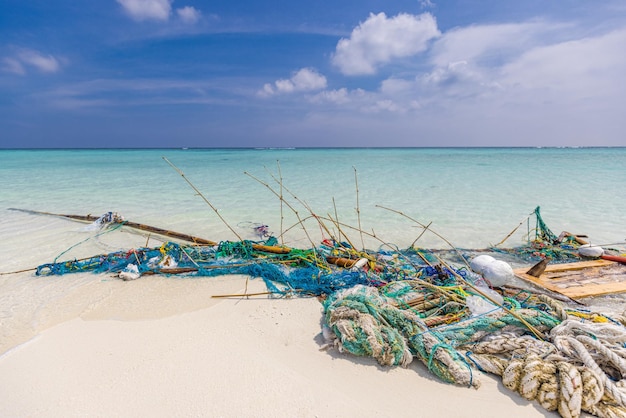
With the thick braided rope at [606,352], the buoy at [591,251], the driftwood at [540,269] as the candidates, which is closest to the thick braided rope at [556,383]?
the thick braided rope at [606,352]

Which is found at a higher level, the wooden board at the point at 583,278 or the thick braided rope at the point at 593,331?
the thick braided rope at the point at 593,331

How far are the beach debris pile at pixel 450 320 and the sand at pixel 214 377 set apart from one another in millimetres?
144

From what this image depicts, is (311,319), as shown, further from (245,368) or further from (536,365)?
(536,365)

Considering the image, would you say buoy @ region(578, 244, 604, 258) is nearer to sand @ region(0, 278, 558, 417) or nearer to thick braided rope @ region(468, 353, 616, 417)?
thick braided rope @ region(468, 353, 616, 417)

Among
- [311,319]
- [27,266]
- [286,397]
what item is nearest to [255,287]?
[311,319]

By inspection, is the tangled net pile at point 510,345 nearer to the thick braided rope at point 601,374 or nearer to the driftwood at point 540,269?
the thick braided rope at point 601,374

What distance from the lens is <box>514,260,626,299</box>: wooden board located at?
3.82 metres

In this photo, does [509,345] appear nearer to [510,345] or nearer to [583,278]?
[510,345]

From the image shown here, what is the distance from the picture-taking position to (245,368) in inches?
97.6

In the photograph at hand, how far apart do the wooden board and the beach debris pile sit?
0.59 m

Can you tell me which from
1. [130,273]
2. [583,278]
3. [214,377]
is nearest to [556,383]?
[214,377]

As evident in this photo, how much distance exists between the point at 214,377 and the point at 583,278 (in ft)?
16.1

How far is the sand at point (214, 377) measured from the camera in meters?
2.11

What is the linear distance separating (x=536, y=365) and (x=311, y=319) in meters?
1.88
